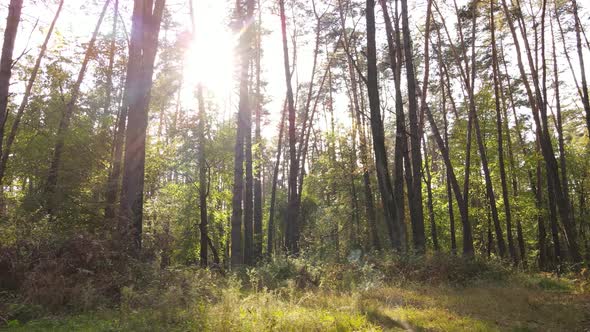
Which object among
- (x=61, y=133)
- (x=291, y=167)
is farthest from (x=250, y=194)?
(x=61, y=133)

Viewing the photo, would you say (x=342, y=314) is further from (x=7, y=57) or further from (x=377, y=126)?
(x=377, y=126)

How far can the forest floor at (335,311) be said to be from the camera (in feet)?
18.2

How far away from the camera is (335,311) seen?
6.54m

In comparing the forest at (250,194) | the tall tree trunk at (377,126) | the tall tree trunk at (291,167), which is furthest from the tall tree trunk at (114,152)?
the tall tree trunk at (377,126)

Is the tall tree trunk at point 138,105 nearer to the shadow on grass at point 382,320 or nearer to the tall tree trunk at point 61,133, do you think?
the tall tree trunk at point 61,133

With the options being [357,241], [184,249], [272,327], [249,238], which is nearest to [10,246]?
[272,327]

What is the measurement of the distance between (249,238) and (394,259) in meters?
7.12

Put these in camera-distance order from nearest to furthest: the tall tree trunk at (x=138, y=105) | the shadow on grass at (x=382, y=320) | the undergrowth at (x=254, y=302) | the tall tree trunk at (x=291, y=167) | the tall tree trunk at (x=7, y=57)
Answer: the undergrowth at (x=254, y=302)
the shadow on grass at (x=382, y=320)
the tall tree trunk at (x=7, y=57)
the tall tree trunk at (x=138, y=105)
the tall tree trunk at (x=291, y=167)

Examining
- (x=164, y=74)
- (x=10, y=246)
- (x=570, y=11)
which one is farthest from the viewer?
(x=164, y=74)

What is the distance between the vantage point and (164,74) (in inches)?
829

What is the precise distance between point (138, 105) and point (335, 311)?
25.1ft

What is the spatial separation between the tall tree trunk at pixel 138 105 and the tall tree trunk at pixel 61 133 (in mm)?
4177

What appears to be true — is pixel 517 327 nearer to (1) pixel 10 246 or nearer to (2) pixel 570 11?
(1) pixel 10 246

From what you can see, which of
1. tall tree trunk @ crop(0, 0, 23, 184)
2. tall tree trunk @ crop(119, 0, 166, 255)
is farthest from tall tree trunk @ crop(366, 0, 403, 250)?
tall tree trunk @ crop(0, 0, 23, 184)
